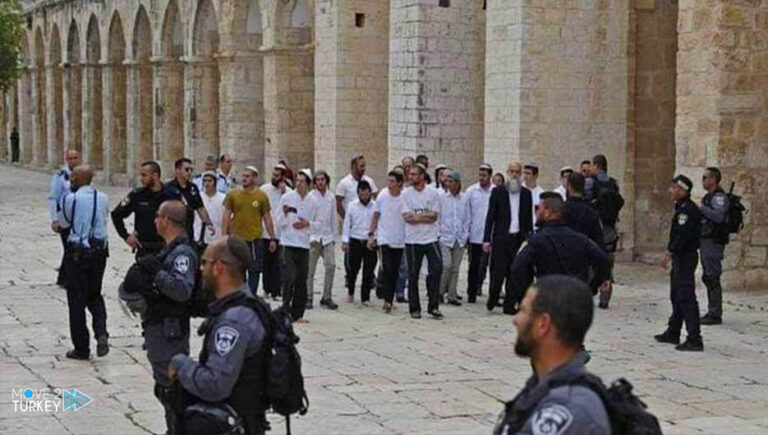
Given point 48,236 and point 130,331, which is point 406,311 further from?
point 48,236

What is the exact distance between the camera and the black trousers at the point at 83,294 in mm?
9406

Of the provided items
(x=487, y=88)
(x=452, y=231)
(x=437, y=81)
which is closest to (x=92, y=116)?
(x=437, y=81)

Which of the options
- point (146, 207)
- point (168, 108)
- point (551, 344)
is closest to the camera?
point (551, 344)

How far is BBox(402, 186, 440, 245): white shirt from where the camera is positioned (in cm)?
1196

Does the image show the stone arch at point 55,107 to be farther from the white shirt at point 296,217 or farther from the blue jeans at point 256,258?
the white shirt at point 296,217

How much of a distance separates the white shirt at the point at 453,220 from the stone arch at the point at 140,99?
2211cm

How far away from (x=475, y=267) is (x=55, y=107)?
106 ft

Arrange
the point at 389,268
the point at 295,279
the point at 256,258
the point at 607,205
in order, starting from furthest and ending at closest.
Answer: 1. the point at 607,205
2. the point at 256,258
3. the point at 389,268
4. the point at 295,279

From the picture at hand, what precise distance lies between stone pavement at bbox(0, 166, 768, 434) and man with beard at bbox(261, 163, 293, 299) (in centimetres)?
80

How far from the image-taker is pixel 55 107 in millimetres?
42875

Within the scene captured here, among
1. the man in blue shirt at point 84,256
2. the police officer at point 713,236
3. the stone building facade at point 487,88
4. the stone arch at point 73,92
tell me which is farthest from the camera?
the stone arch at point 73,92

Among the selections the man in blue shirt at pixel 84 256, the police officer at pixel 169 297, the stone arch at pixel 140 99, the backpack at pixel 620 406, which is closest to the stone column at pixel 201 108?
the stone arch at pixel 140 99

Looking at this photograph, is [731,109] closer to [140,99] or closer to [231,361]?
[231,361]

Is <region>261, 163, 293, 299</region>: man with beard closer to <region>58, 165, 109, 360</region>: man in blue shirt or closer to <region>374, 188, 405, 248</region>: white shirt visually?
<region>374, 188, 405, 248</region>: white shirt
